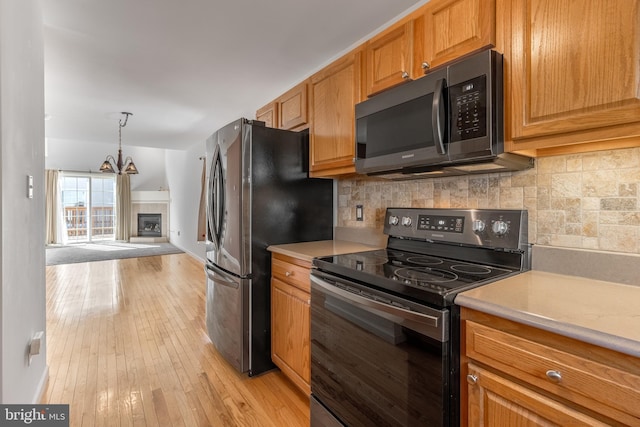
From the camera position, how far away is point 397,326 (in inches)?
46.7

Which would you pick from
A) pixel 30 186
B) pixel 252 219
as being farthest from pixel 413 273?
pixel 30 186

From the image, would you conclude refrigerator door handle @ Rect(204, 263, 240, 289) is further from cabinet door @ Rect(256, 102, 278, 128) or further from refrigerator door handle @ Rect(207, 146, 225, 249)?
cabinet door @ Rect(256, 102, 278, 128)

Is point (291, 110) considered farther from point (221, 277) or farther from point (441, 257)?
point (441, 257)

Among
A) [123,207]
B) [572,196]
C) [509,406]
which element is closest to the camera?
[509,406]

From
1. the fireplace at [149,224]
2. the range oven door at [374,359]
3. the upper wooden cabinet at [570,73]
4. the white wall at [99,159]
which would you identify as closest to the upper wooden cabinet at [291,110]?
the range oven door at [374,359]

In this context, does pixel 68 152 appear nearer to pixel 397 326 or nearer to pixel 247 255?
pixel 247 255

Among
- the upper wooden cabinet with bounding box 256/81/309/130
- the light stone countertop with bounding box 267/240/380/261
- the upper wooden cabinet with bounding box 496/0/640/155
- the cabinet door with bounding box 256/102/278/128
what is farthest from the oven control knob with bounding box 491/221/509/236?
the cabinet door with bounding box 256/102/278/128

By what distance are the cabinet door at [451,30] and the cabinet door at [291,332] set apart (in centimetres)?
140

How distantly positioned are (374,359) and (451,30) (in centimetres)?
144

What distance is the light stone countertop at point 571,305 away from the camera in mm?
758

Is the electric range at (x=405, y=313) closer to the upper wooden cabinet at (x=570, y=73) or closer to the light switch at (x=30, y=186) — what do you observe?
the upper wooden cabinet at (x=570, y=73)

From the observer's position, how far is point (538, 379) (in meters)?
0.86

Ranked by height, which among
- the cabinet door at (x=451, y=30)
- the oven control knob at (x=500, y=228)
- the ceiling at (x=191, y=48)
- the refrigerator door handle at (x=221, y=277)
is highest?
the ceiling at (x=191, y=48)

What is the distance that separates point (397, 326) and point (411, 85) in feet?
3.61
